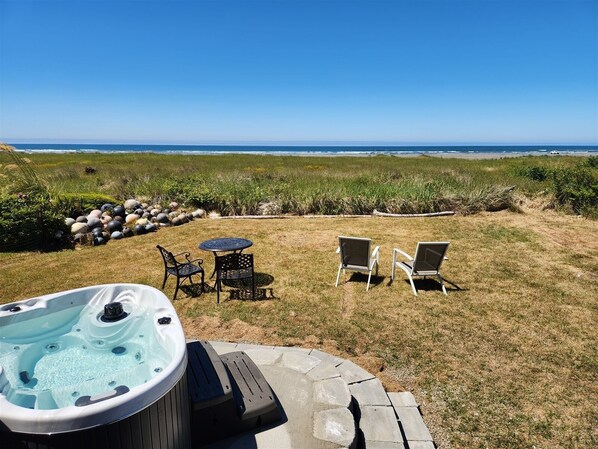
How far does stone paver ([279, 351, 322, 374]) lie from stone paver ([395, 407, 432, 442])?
982 mm

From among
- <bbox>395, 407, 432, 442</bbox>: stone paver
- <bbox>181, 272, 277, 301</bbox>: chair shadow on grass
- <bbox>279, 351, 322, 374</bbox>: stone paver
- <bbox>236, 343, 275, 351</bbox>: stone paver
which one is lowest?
<bbox>181, 272, 277, 301</bbox>: chair shadow on grass

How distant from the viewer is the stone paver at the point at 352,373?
13.1 feet

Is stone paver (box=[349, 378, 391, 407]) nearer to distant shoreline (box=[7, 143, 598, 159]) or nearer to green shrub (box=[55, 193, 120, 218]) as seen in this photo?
green shrub (box=[55, 193, 120, 218])

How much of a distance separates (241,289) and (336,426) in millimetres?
3889

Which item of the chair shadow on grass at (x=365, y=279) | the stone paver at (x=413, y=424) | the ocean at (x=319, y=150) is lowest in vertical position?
the ocean at (x=319, y=150)

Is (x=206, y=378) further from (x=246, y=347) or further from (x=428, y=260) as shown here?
(x=428, y=260)

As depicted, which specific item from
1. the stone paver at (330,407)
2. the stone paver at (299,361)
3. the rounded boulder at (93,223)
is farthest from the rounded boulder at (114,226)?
the stone paver at (299,361)

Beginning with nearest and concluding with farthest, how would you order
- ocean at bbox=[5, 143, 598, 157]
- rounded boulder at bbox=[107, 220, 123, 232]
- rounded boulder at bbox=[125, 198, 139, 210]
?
rounded boulder at bbox=[107, 220, 123, 232]
rounded boulder at bbox=[125, 198, 139, 210]
ocean at bbox=[5, 143, 598, 157]

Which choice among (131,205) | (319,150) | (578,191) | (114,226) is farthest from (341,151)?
(114,226)

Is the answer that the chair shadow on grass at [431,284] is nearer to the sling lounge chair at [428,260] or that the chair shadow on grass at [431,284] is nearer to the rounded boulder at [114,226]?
the sling lounge chair at [428,260]

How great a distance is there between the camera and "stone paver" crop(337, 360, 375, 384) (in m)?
4.00

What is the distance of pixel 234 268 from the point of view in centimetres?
654

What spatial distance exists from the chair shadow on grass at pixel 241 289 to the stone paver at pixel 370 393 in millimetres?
2752

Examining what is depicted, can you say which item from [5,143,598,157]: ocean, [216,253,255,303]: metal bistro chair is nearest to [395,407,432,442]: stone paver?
[216,253,255,303]: metal bistro chair
